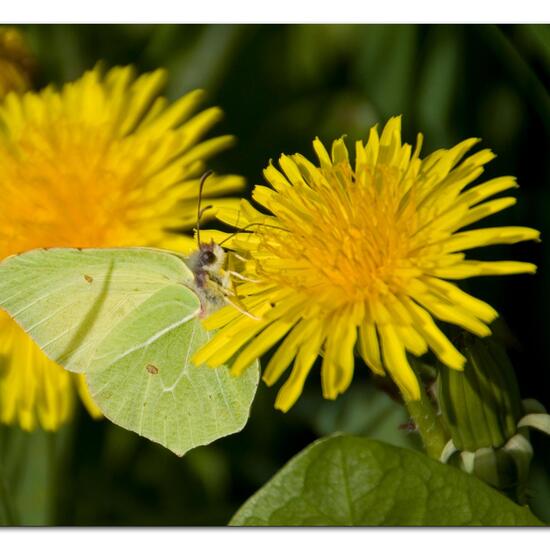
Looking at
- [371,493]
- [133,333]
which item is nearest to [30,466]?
[133,333]

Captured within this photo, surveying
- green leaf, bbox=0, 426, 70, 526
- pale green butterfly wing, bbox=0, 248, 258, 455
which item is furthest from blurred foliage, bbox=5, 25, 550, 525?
pale green butterfly wing, bbox=0, 248, 258, 455

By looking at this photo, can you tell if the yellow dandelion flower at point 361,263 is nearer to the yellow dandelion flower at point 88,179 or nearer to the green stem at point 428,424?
the green stem at point 428,424

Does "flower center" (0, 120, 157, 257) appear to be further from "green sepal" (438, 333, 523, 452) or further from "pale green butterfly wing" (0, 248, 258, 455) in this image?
"green sepal" (438, 333, 523, 452)

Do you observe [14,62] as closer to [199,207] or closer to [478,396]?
[199,207]

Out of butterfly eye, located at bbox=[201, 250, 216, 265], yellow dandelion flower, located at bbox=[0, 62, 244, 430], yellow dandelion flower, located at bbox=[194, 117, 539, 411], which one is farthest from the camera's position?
yellow dandelion flower, located at bbox=[0, 62, 244, 430]

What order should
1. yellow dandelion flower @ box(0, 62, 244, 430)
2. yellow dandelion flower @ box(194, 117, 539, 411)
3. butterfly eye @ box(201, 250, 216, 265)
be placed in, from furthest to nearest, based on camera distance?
yellow dandelion flower @ box(0, 62, 244, 430) → butterfly eye @ box(201, 250, 216, 265) → yellow dandelion flower @ box(194, 117, 539, 411)

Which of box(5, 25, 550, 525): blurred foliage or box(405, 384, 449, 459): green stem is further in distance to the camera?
box(5, 25, 550, 525): blurred foliage

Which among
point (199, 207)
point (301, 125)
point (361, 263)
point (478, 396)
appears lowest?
point (478, 396)

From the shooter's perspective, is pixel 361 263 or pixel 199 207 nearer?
pixel 361 263
